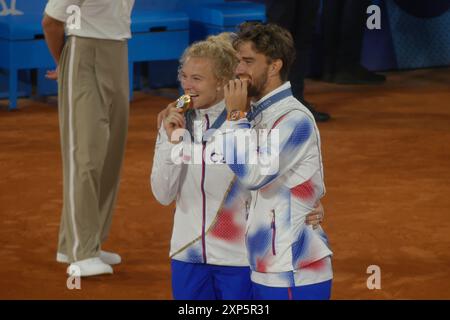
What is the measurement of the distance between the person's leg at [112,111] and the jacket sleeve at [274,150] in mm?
2578

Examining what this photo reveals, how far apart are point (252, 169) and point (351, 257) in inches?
132

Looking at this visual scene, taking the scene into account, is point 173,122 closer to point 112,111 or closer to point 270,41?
point 270,41

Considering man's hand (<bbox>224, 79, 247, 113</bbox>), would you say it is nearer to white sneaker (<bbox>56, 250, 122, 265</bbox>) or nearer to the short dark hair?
the short dark hair

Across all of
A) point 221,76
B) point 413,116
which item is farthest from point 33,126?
point 221,76

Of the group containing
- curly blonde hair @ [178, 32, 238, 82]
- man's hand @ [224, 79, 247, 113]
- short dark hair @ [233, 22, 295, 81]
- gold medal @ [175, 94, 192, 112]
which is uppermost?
short dark hair @ [233, 22, 295, 81]

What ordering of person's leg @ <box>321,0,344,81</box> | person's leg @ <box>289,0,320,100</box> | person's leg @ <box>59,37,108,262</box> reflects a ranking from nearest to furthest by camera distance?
person's leg @ <box>59,37,108,262</box>, person's leg @ <box>289,0,320,100</box>, person's leg @ <box>321,0,344,81</box>

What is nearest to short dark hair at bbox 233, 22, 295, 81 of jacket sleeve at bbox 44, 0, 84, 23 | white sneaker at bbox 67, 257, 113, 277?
jacket sleeve at bbox 44, 0, 84, 23

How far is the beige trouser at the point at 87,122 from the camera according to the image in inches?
264

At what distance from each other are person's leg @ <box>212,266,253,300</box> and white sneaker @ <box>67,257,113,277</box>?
2383mm

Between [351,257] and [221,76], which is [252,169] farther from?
[351,257]

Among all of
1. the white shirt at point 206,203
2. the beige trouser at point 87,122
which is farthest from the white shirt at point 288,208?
the beige trouser at point 87,122

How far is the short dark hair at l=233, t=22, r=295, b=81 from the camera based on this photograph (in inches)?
173

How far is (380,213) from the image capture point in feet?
27.8

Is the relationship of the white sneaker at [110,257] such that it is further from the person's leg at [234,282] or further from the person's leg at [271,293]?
the person's leg at [271,293]
